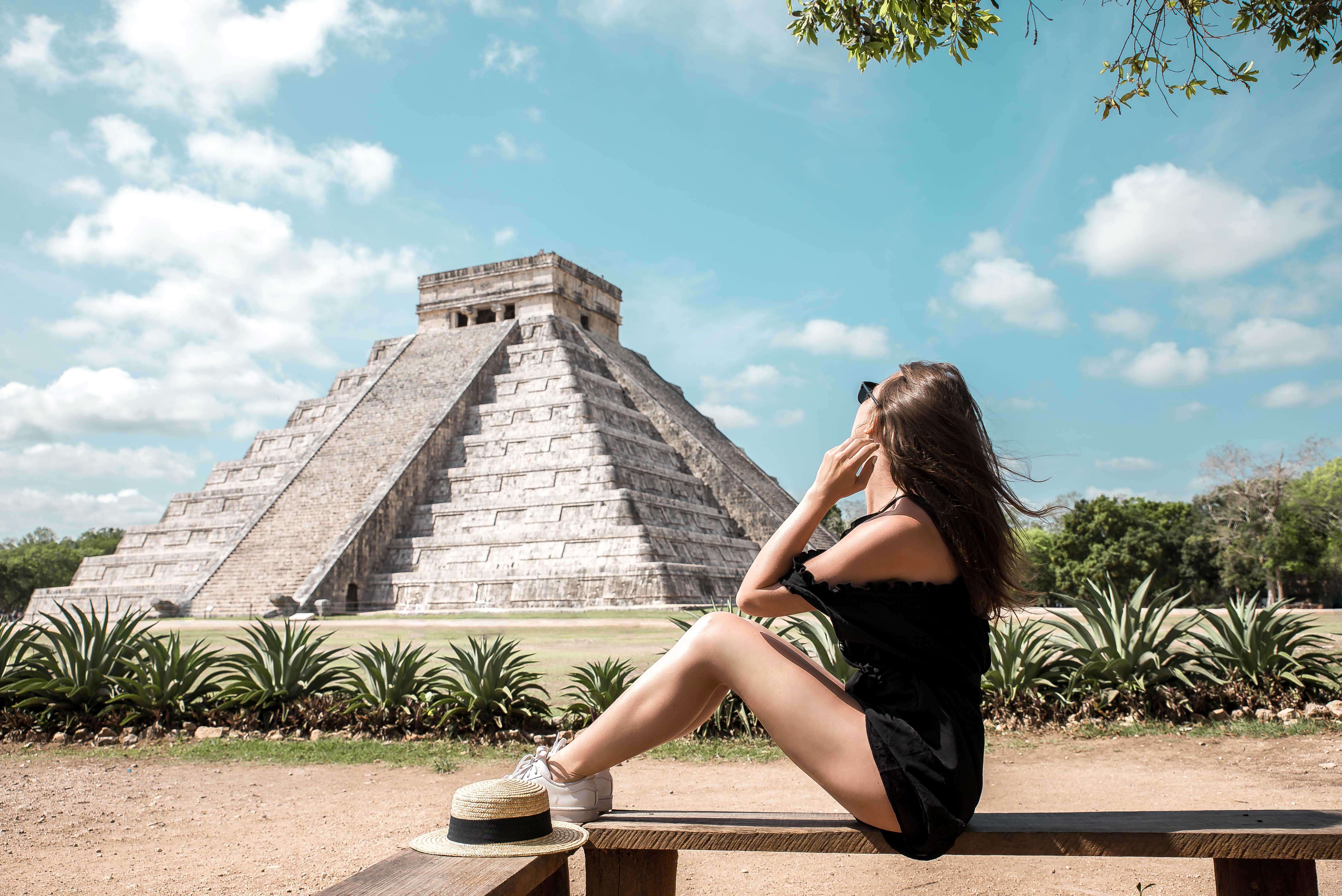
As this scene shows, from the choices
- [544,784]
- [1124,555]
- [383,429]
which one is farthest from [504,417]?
[1124,555]

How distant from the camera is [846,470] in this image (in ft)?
7.70

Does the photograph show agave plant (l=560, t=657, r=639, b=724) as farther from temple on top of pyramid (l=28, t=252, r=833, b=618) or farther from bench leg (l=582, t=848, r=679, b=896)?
temple on top of pyramid (l=28, t=252, r=833, b=618)

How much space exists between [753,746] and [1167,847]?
13.3 ft

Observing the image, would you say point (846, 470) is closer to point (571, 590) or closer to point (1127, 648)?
point (1127, 648)

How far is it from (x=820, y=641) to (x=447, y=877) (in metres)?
4.73

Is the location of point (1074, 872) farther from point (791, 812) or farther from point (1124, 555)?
point (1124, 555)

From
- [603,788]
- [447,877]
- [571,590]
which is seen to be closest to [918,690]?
[603,788]

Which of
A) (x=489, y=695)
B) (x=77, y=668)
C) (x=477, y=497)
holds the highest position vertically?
(x=477, y=497)

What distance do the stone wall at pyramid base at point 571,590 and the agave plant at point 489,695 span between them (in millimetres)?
9756

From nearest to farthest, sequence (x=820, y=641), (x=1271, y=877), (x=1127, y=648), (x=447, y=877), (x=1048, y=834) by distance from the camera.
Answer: (x=447, y=877)
(x=1048, y=834)
(x=1271, y=877)
(x=1127, y=648)
(x=820, y=641)

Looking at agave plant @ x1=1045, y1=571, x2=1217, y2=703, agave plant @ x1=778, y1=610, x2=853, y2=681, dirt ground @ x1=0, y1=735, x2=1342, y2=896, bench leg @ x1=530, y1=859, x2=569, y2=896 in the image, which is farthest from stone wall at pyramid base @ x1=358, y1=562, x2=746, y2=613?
bench leg @ x1=530, y1=859, x2=569, y2=896

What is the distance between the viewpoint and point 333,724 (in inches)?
251

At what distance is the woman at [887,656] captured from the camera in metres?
2.01

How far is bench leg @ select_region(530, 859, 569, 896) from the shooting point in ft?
7.06
